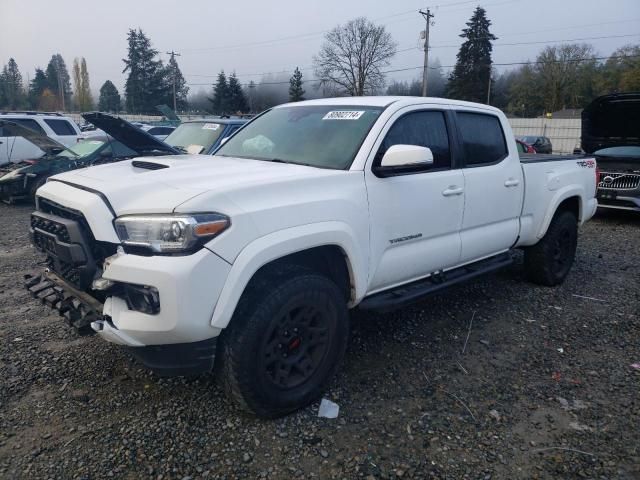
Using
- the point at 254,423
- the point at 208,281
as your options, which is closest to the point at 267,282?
the point at 208,281

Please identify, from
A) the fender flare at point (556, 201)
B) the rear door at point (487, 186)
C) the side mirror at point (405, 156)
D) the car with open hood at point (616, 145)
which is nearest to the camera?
the side mirror at point (405, 156)

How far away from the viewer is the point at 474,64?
53.0 m

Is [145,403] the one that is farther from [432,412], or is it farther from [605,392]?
[605,392]

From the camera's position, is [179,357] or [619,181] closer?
[179,357]

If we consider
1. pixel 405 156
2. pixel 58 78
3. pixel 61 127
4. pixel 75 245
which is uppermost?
pixel 58 78

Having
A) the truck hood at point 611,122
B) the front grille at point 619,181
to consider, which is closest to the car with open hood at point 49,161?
the front grille at point 619,181

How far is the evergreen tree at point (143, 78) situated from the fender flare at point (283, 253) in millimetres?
63220

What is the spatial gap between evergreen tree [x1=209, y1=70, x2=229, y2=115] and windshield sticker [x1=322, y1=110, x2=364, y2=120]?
164ft

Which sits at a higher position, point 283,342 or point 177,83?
point 177,83

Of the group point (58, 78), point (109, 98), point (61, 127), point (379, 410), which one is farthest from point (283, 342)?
point (58, 78)

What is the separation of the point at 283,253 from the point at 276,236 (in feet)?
0.35

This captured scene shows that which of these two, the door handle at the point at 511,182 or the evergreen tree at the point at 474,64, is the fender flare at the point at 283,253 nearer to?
the door handle at the point at 511,182

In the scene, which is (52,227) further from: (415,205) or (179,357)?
(415,205)

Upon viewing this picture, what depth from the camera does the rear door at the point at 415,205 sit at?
126 inches
